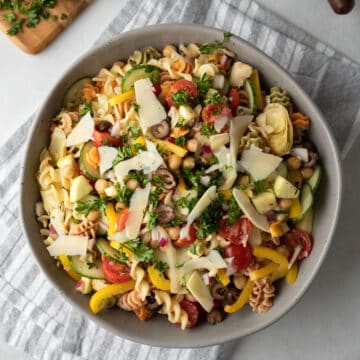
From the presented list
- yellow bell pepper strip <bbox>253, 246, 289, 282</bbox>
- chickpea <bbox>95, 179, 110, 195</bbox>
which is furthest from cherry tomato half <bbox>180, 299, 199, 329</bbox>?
chickpea <bbox>95, 179, 110, 195</bbox>

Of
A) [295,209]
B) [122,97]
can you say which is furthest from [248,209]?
[122,97]

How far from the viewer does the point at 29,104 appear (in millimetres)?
4398

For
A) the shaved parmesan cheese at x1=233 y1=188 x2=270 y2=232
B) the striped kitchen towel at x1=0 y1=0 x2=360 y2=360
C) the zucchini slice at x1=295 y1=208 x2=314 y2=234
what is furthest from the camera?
the striped kitchen towel at x1=0 y1=0 x2=360 y2=360

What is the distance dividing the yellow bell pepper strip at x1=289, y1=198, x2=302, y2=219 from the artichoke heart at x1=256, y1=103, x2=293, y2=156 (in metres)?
0.29

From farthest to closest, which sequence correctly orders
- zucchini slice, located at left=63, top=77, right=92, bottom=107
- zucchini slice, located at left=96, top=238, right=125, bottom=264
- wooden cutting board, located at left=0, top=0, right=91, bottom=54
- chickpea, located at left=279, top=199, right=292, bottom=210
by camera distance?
wooden cutting board, located at left=0, top=0, right=91, bottom=54, zucchini slice, located at left=63, top=77, right=92, bottom=107, zucchini slice, located at left=96, top=238, right=125, bottom=264, chickpea, located at left=279, top=199, right=292, bottom=210

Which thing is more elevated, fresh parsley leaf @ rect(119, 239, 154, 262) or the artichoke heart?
the artichoke heart

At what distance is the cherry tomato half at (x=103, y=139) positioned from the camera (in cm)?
360

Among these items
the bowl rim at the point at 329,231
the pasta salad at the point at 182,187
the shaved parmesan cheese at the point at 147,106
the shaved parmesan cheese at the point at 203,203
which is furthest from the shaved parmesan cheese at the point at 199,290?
the shaved parmesan cheese at the point at 147,106

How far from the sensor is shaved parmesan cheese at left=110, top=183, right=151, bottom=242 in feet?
11.3

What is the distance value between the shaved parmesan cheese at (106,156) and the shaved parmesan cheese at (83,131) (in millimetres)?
134

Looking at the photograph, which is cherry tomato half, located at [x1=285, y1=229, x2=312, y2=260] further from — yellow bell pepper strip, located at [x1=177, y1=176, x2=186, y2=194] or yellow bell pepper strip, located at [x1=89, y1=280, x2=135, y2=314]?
yellow bell pepper strip, located at [x1=89, y1=280, x2=135, y2=314]

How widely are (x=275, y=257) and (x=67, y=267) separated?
1.26m

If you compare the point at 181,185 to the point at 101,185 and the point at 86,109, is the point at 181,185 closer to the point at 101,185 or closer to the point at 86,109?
the point at 101,185

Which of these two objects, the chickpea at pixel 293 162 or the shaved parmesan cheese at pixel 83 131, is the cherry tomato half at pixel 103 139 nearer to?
the shaved parmesan cheese at pixel 83 131
